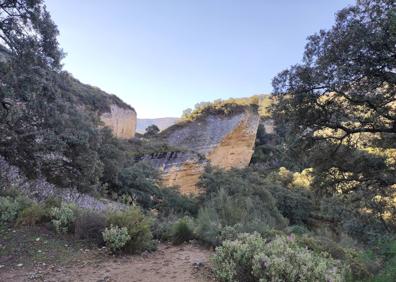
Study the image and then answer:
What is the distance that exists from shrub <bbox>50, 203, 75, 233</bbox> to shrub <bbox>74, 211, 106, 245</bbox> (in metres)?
0.19

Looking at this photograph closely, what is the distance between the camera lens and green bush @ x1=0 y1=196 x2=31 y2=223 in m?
7.26

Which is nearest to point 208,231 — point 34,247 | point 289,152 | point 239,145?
point 34,247

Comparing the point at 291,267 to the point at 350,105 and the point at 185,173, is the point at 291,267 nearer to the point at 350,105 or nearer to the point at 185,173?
the point at 350,105

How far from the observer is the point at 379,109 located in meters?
9.73

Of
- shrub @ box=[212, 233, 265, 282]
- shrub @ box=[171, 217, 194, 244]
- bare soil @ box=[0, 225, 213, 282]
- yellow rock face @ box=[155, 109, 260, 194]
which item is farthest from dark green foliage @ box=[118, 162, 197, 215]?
shrub @ box=[212, 233, 265, 282]

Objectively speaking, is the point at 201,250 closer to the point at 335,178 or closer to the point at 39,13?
the point at 39,13

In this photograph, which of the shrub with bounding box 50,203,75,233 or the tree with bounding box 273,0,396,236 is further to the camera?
the tree with bounding box 273,0,396,236

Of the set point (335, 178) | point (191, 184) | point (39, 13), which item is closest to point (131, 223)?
point (39, 13)

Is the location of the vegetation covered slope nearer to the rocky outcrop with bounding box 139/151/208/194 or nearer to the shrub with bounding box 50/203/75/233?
the shrub with bounding box 50/203/75/233

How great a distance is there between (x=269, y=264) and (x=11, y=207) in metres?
5.37

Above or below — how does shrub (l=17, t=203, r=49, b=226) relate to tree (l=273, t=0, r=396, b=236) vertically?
below

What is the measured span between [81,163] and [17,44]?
3486 millimetres

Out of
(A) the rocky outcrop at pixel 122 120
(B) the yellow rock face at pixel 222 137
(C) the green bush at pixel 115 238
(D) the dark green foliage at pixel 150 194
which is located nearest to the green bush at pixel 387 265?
(C) the green bush at pixel 115 238

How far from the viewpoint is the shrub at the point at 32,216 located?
7.22m
